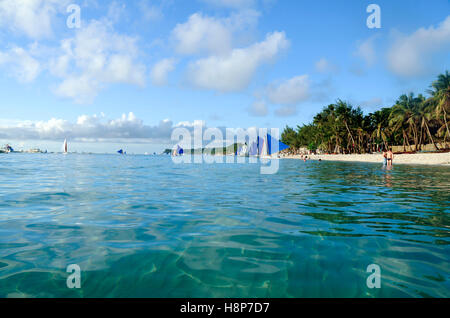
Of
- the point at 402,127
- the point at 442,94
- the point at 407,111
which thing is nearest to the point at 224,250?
the point at 442,94

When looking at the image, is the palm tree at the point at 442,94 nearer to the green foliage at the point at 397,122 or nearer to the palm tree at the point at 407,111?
the green foliage at the point at 397,122

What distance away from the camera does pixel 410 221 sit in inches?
289

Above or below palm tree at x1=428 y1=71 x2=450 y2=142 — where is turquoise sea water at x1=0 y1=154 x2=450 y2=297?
below

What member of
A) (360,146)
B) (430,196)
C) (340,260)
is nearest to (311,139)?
(360,146)

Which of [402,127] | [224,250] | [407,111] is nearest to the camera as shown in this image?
[224,250]

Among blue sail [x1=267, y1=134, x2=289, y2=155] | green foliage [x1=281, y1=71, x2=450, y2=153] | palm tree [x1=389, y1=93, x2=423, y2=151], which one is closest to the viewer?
green foliage [x1=281, y1=71, x2=450, y2=153]

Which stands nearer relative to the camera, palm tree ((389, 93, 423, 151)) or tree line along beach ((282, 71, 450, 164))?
tree line along beach ((282, 71, 450, 164))

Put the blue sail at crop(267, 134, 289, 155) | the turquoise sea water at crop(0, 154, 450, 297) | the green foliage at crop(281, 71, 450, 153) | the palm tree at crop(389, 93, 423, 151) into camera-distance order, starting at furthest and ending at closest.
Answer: the blue sail at crop(267, 134, 289, 155), the palm tree at crop(389, 93, 423, 151), the green foliage at crop(281, 71, 450, 153), the turquoise sea water at crop(0, 154, 450, 297)

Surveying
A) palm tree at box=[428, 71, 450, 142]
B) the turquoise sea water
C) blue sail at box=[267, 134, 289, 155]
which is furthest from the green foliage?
the turquoise sea water

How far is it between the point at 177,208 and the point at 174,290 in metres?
5.57

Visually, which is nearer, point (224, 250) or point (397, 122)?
point (224, 250)

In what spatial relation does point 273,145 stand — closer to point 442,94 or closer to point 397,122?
point 397,122

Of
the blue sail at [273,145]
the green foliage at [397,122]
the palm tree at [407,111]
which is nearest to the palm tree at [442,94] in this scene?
the green foliage at [397,122]

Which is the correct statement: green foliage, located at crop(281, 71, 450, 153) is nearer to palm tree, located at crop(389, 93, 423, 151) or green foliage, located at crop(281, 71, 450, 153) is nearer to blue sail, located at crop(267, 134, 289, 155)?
palm tree, located at crop(389, 93, 423, 151)
